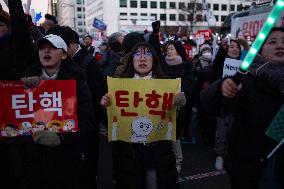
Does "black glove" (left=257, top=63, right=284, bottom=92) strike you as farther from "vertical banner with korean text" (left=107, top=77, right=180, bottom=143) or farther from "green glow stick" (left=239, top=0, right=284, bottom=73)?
"vertical banner with korean text" (left=107, top=77, right=180, bottom=143)

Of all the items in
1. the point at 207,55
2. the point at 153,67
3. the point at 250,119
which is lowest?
the point at 250,119

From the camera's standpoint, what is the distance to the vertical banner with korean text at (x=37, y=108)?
2.55m

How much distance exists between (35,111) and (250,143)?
5.02ft

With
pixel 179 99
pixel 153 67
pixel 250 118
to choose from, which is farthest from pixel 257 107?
pixel 153 67

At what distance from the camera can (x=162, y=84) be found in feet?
9.78

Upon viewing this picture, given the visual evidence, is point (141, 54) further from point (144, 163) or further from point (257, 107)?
point (257, 107)

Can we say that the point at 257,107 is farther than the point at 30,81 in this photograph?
No

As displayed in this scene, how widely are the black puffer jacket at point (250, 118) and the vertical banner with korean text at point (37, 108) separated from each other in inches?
40.5

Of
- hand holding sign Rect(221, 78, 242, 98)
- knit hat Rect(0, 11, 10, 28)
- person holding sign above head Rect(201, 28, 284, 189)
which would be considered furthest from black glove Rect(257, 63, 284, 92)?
knit hat Rect(0, 11, 10, 28)

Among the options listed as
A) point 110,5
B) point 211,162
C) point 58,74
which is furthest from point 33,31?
point 110,5

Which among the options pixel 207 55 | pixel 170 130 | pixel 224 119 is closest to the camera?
pixel 170 130

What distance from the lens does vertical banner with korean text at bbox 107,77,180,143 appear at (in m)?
2.96

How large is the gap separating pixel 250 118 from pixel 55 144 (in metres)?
1.32

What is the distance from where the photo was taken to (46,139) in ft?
7.88
